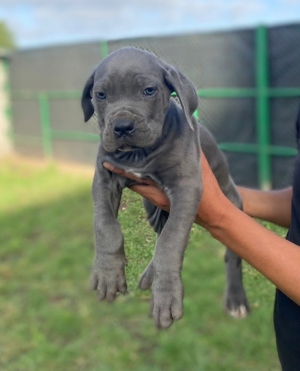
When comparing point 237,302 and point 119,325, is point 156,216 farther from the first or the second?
point 119,325

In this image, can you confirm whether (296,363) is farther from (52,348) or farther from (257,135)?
(257,135)

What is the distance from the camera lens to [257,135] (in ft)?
23.5

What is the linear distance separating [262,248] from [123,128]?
0.68m

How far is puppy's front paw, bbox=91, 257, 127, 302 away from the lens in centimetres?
192

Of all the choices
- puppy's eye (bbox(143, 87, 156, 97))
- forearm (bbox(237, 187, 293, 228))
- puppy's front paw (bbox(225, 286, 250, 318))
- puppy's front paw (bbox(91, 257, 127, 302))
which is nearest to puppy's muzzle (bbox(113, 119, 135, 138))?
puppy's eye (bbox(143, 87, 156, 97))

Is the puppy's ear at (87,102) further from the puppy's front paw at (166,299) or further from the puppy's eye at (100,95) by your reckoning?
the puppy's front paw at (166,299)

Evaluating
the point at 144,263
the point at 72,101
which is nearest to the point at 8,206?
the point at 72,101

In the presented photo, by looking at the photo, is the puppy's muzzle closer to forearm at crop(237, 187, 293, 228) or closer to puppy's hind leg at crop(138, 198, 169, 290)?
puppy's hind leg at crop(138, 198, 169, 290)

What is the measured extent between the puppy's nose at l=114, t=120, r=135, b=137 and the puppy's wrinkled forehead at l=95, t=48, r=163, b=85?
15 centimetres

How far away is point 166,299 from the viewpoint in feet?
5.89

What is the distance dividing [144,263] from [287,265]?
56 centimetres

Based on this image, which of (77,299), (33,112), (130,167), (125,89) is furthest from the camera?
(33,112)

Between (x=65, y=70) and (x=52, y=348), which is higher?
(x=65, y=70)

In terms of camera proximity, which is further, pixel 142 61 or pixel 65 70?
pixel 65 70
